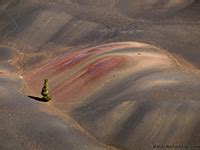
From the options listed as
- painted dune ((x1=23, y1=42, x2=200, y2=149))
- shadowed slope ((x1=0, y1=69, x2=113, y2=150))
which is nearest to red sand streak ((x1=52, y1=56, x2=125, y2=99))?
painted dune ((x1=23, y1=42, x2=200, y2=149))

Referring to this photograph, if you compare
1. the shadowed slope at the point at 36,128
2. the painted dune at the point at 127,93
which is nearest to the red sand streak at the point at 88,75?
the painted dune at the point at 127,93

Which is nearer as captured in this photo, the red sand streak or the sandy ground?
the sandy ground

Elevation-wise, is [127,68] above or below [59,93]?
above

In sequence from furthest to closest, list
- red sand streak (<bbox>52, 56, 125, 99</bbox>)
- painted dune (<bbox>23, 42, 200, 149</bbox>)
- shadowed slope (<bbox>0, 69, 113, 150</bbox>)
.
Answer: red sand streak (<bbox>52, 56, 125, 99</bbox>)
painted dune (<bbox>23, 42, 200, 149</bbox>)
shadowed slope (<bbox>0, 69, 113, 150</bbox>)

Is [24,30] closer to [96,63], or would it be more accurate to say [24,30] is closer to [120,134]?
[96,63]

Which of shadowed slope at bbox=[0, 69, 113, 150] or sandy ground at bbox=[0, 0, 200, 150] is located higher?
sandy ground at bbox=[0, 0, 200, 150]

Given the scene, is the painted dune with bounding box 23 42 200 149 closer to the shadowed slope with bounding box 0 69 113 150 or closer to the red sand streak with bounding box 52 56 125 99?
the red sand streak with bounding box 52 56 125 99

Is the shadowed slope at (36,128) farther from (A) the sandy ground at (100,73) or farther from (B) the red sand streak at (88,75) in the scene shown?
(B) the red sand streak at (88,75)

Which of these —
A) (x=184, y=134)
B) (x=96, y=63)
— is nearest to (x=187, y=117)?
(x=184, y=134)
